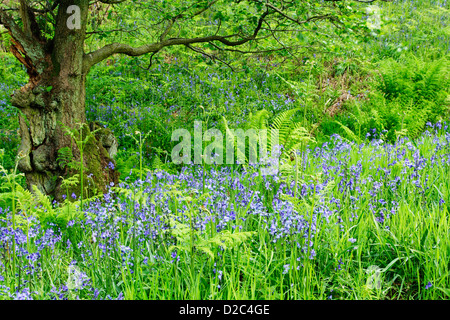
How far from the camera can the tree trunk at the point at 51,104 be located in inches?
153

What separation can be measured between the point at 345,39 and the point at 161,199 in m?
2.36

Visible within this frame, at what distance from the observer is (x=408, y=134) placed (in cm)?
557

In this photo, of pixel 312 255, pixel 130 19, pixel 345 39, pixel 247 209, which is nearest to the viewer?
pixel 312 255

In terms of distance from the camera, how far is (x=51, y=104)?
3.89m

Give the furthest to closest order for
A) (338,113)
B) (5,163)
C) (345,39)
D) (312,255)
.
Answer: (338,113) → (5,163) → (345,39) → (312,255)

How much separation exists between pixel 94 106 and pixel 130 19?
6.05ft

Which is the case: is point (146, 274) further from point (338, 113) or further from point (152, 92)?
point (338, 113)

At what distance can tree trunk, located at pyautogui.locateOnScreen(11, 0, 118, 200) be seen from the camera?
390 centimetres

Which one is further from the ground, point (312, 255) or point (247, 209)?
point (247, 209)

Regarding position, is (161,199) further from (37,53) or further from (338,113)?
(338,113)
